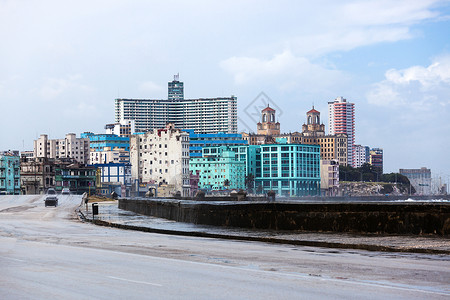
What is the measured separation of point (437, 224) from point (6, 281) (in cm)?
1395

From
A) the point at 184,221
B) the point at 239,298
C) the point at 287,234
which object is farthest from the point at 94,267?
the point at 184,221

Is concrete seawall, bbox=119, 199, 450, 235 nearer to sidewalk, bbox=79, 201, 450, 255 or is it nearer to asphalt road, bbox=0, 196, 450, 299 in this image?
sidewalk, bbox=79, 201, 450, 255

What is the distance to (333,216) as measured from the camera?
2609cm

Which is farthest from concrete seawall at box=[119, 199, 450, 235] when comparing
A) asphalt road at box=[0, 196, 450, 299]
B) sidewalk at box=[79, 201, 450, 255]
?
asphalt road at box=[0, 196, 450, 299]

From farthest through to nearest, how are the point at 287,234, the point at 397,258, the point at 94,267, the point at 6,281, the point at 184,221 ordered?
the point at 184,221 < the point at 287,234 < the point at 397,258 < the point at 94,267 < the point at 6,281

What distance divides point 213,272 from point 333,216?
38.5 ft

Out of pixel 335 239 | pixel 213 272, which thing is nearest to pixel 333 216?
pixel 335 239

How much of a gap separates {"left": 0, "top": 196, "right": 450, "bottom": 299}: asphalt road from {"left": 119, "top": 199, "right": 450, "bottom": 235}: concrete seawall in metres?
3.83

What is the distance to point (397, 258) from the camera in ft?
59.3

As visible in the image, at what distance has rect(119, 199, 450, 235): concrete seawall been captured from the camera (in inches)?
905

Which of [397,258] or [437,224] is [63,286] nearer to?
[397,258]

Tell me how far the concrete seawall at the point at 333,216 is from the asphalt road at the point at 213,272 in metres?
3.83

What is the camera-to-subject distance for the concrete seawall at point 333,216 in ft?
75.4

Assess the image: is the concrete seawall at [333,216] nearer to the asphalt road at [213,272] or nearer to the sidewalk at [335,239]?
the sidewalk at [335,239]
